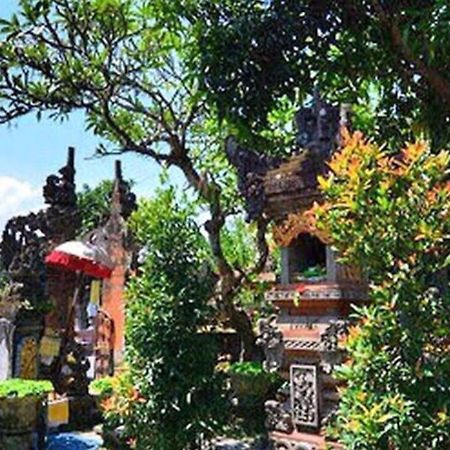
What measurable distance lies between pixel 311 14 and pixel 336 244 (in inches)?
137

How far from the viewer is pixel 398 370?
3746mm

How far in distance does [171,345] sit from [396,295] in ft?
10.4

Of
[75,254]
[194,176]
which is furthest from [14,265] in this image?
[194,176]

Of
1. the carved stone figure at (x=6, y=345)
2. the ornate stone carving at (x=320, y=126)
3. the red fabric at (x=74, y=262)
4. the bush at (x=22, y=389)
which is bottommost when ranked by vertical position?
the bush at (x=22, y=389)

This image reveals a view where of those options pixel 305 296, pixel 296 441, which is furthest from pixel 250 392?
pixel 305 296

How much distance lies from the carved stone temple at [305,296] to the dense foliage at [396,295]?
1940 mm

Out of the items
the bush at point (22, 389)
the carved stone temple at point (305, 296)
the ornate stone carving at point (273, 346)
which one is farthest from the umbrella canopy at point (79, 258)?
the ornate stone carving at point (273, 346)

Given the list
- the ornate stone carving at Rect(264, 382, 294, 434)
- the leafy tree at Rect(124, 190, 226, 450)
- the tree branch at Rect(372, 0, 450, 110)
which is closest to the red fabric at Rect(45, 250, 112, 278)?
the leafy tree at Rect(124, 190, 226, 450)

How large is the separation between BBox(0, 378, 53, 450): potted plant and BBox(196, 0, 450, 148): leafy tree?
423cm

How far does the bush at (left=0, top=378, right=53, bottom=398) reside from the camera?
7.62 metres

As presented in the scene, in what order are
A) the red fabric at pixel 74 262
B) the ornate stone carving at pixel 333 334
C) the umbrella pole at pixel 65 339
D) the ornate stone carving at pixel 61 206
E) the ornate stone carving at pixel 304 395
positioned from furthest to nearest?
the ornate stone carving at pixel 61 206 < the umbrella pole at pixel 65 339 < the red fabric at pixel 74 262 < the ornate stone carving at pixel 304 395 < the ornate stone carving at pixel 333 334

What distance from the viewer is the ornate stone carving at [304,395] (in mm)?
6129

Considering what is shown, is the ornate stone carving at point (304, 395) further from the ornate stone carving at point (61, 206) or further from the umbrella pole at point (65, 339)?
the ornate stone carving at point (61, 206)

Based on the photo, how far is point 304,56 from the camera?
268 inches
